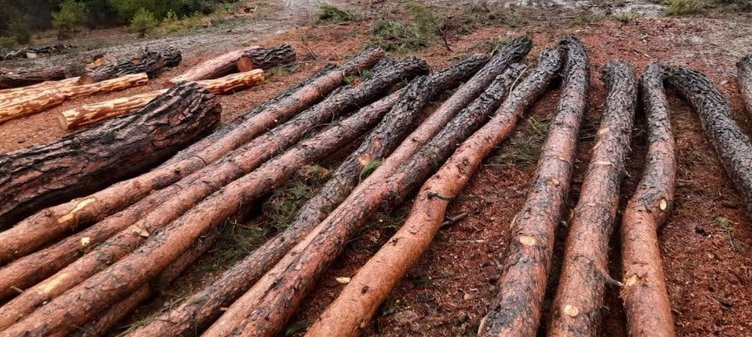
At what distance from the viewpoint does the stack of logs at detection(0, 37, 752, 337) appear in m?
3.34

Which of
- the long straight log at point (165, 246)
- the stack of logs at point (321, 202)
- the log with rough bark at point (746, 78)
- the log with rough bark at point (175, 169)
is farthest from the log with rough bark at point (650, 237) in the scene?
the log with rough bark at point (175, 169)

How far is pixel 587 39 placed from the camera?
32.7 feet

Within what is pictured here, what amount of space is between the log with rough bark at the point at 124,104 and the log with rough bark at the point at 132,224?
7.36 ft

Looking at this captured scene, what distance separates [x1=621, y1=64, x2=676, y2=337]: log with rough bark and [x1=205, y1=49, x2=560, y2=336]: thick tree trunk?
1.70m

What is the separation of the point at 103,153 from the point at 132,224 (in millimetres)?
1401

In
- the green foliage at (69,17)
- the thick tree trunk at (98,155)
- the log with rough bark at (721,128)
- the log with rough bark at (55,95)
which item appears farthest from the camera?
the green foliage at (69,17)

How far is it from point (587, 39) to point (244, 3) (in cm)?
1341

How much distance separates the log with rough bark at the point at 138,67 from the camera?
918 centimetres

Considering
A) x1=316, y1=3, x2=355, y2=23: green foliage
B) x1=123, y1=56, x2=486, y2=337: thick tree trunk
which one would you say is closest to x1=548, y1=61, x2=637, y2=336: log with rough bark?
x1=123, y1=56, x2=486, y2=337: thick tree trunk

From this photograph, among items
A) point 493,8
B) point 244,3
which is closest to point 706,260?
point 493,8

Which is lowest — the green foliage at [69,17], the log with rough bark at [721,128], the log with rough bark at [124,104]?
the green foliage at [69,17]

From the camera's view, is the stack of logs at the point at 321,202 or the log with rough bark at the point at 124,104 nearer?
the stack of logs at the point at 321,202

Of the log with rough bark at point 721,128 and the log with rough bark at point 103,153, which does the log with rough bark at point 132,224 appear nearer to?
the log with rough bark at point 103,153

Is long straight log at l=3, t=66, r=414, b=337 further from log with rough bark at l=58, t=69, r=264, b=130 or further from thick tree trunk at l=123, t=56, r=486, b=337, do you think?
log with rough bark at l=58, t=69, r=264, b=130
